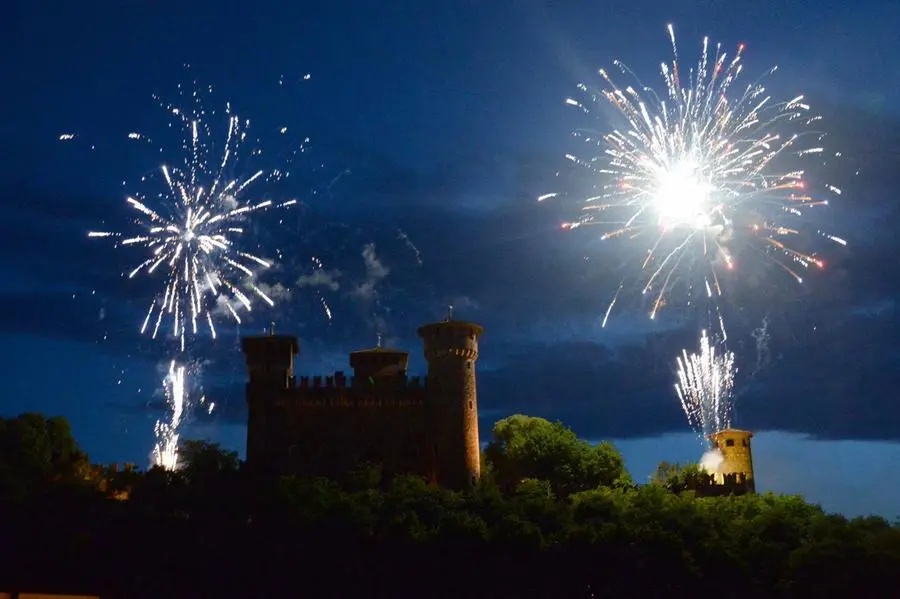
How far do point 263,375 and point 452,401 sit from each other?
14.2m

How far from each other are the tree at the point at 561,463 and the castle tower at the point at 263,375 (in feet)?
61.1

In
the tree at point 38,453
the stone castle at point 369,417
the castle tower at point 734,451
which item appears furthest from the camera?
the castle tower at point 734,451

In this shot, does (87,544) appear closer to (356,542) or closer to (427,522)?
(356,542)

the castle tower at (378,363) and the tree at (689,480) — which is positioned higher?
the castle tower at (378,363)

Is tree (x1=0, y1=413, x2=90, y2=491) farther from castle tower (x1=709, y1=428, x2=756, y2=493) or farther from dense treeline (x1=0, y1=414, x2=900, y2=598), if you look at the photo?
castle tower (x1=709, y1=428, x2=756, y2=493)

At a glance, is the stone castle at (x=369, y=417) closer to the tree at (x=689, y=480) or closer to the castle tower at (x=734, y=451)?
the tree at (x=689, y=480)

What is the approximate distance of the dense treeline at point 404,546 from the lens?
44.4m

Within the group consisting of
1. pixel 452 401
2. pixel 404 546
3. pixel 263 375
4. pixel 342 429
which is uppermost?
pixel 263 375

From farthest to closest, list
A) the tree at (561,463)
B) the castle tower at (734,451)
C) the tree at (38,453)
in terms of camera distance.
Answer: the castle tower at (734,451)
the tree at (561,463)
the tree at (38,453)

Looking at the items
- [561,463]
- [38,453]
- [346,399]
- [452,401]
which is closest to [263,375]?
[346,399]

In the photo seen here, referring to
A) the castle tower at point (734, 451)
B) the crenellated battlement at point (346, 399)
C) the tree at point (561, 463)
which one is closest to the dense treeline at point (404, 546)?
the crenellated battlement at point (346, 399)

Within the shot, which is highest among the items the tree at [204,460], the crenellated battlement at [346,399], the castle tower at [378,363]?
the castle tower at [378,363]

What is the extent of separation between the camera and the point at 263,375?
201 feet

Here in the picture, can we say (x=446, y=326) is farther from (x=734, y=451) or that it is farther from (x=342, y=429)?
(x=734, y=451)
